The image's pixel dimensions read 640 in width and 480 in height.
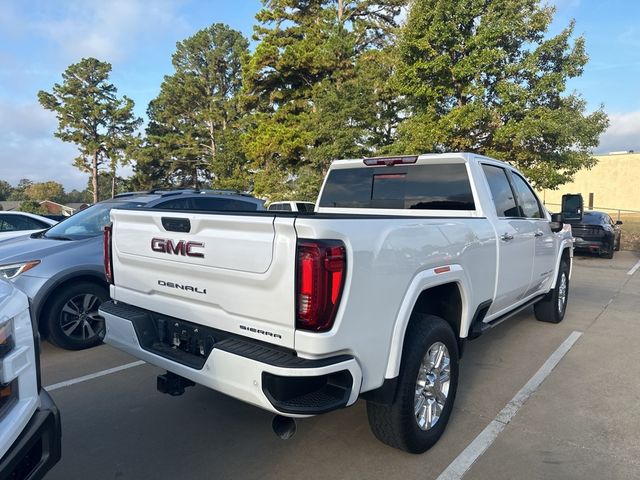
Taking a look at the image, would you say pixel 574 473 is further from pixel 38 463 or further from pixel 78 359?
pixel 78 359

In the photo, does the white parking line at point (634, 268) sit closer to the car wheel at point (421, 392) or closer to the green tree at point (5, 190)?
the car wheel at point (421, 392)

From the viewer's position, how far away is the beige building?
4338cm

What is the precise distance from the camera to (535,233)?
16.8ft

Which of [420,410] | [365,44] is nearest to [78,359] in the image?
[420,410]

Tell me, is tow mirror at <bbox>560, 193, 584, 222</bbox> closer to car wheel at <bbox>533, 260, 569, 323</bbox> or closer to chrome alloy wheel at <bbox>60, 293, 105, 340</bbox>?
car wheel at <bbox>533, 260, 569, 323</bbox>

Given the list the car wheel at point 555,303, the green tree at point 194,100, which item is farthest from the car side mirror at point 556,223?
the green tree at point 194,100

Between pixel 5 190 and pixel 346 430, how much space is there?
118414 millimetres

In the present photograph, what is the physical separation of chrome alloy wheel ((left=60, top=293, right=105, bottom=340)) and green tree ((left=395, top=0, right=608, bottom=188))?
39.2 ft

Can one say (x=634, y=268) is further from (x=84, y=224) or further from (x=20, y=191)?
(x=20, y=191)

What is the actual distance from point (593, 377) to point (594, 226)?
1104 centimetres

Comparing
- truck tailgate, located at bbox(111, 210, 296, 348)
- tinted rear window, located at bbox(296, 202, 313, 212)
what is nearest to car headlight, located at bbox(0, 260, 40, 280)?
truck tailgate, located at bbox(111, 210, 296, 348)

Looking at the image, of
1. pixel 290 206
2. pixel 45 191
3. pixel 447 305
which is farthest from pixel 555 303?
pixel 45 191

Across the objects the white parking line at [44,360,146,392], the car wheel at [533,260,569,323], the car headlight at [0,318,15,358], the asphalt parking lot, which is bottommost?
the asphalt parking lot

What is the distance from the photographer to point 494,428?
3520mm
